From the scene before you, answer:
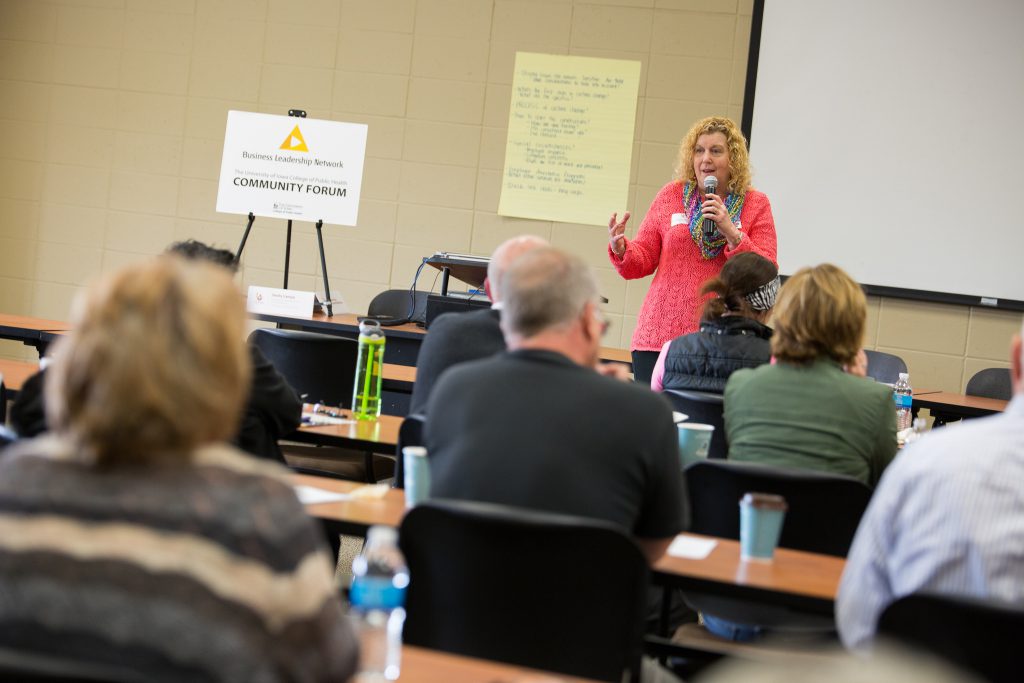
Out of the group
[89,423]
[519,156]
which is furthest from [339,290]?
[89,423]

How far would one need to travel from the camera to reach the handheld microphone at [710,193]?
429 cm

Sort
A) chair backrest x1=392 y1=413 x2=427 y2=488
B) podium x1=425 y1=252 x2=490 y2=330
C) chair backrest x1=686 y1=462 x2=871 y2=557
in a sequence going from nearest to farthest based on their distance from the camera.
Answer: chair backrest x1=686 y1=462 x2=871 y2=557 → chair backrest x1=392 y1=413 x2=427 y2=488 → podium x1=425 y1=252 x2=490 y2=330

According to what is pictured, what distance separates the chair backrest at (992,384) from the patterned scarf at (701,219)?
72.3 inches

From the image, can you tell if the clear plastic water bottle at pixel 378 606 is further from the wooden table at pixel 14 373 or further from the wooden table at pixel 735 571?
the wooden table at pixel 14 373

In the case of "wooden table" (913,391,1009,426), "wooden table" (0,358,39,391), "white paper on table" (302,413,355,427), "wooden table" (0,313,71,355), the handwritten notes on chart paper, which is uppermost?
the handwritten notes on chart paper

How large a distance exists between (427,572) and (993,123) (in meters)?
5.34

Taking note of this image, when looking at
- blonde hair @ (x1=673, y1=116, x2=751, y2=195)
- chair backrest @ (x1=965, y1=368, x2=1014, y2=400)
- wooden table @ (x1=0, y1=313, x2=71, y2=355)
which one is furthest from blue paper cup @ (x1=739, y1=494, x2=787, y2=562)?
chair backrest @ (x1=965, y1=368, x2=1014, y2=400)

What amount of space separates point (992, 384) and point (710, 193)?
80.1 inches

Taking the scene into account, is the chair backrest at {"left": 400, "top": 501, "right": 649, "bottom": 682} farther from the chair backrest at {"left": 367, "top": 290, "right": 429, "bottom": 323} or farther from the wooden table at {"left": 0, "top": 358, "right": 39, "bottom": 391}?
the chair backrest at {"left": 367, "top": 290, "right": 429, "bottom": 323}

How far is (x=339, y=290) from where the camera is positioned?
6.93 metres

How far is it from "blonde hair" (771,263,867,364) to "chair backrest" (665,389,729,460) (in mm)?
569

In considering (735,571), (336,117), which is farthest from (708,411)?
(336,117)

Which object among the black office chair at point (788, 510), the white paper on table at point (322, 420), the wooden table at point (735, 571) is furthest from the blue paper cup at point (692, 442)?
the white paper on table at point (322, 420)

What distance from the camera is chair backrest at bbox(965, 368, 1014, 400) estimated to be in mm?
5367
